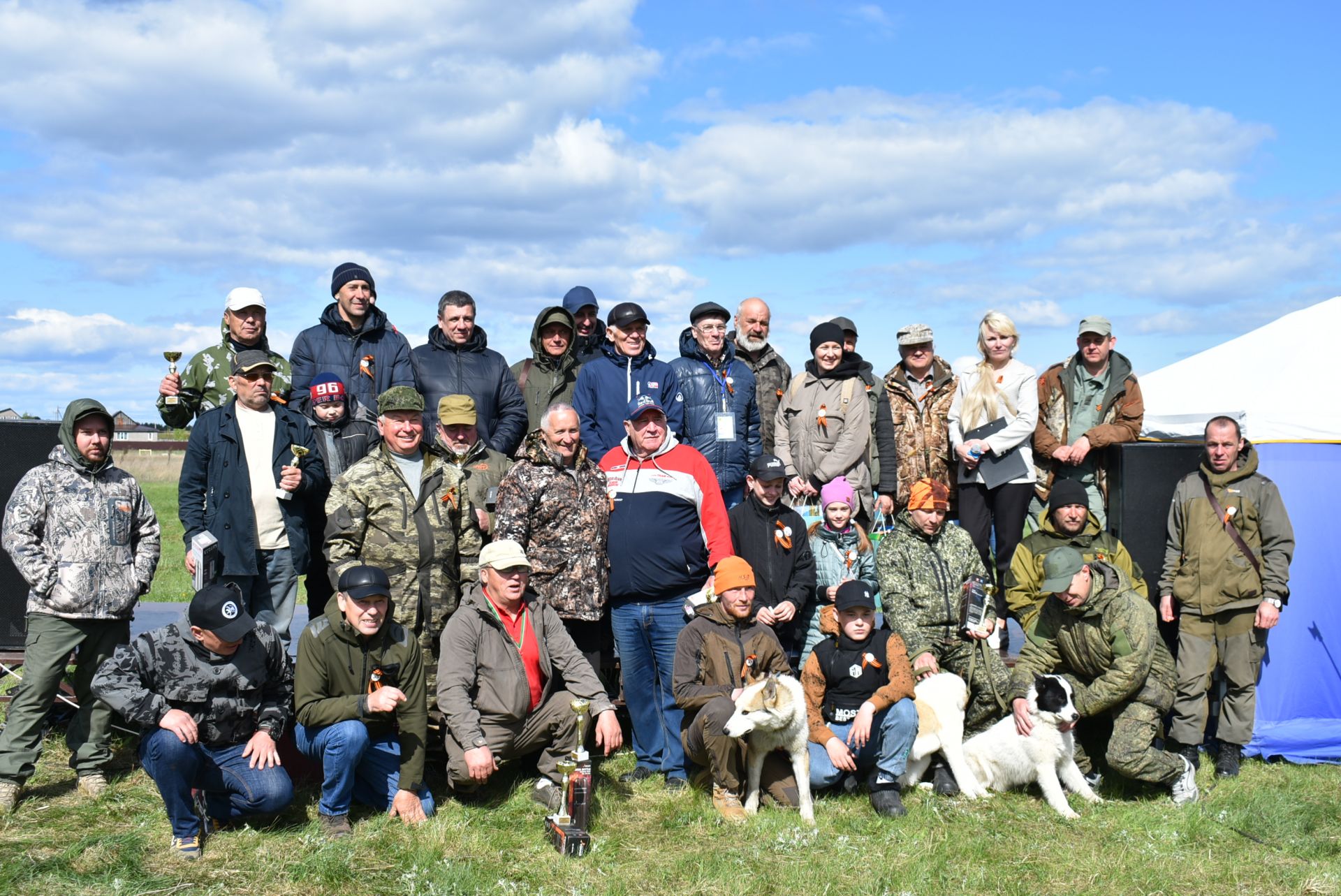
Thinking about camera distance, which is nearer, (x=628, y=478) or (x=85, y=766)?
(x=85, y=766)

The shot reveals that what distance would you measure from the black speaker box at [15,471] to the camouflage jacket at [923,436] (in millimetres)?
5510

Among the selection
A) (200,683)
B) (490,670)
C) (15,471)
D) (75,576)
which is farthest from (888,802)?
(15,471)

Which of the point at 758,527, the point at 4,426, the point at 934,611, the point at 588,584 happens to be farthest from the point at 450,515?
the point at 4,426

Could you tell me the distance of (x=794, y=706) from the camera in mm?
5176

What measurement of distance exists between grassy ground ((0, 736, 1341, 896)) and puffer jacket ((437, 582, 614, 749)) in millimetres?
520

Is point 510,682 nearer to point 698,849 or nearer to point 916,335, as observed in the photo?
point 698,849

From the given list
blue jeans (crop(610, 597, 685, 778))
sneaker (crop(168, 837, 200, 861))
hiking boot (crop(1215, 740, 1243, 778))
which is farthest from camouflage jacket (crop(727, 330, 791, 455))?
sneaker (crop(168, 837, 200, 861))

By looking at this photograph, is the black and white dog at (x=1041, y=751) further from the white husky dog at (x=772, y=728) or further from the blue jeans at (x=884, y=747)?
the white husky dog at (x=772, y=728)

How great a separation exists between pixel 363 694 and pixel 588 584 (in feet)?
4.33

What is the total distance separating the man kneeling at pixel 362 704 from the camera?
4.84 metres

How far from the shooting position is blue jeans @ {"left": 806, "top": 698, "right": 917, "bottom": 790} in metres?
5.39

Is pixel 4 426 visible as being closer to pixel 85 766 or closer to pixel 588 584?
pixel 85 766

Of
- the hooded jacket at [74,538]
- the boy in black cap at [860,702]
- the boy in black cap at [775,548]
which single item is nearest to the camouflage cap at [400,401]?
the hooded jacket at [74,538]

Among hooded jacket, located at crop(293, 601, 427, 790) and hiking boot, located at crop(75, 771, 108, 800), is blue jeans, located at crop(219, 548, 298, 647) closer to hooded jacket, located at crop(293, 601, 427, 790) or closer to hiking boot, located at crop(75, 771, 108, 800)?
hooded jacket, located at crop(293, 601, 427, 790)
